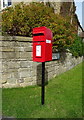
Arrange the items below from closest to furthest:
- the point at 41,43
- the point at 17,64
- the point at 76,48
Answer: the point at 41,43 < the point at 17,64 < the point at 76,48

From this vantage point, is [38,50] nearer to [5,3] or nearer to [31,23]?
[31,23]

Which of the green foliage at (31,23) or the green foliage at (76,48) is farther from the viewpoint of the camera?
the green foliage at (76,48)

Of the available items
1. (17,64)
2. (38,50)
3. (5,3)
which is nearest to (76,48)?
(5,3)

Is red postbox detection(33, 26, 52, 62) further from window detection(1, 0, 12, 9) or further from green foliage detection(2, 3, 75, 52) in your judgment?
window detection(1, 0, 12, 9)

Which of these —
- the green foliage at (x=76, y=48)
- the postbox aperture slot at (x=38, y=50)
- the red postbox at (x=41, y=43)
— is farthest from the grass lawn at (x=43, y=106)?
the green foliage at (x=76, y=48)

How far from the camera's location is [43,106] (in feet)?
11.6

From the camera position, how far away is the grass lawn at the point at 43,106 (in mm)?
3172

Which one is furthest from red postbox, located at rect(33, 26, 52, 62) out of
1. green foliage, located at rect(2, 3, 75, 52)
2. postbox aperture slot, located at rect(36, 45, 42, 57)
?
green foliage, located at rect(2, 3, 75, 52)

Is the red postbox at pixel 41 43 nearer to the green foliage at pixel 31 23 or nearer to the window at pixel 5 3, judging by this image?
the green foliage at pixel 31 23

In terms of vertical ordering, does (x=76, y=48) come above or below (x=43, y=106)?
above

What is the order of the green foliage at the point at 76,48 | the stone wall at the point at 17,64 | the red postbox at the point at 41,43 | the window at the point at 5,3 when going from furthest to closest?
the window at the point at 5,3
the green foliage at the point at 76,48
the stone wall at the point at 17,64
the red postbox at the point at 41,43

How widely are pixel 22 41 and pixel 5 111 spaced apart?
8.59 feet

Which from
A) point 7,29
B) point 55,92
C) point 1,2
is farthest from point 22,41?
point 1,2

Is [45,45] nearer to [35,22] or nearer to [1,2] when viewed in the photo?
[35,22]
